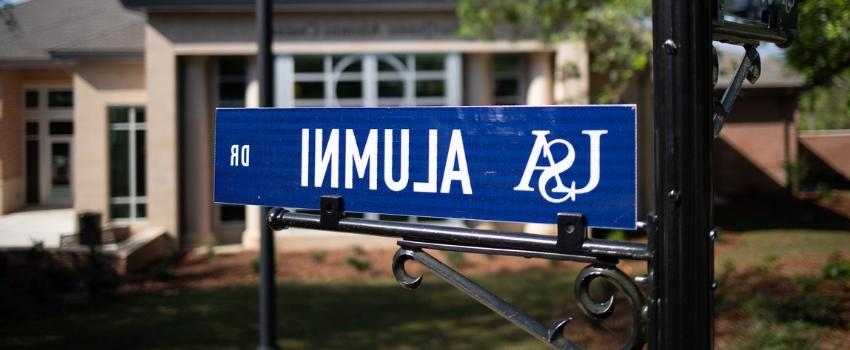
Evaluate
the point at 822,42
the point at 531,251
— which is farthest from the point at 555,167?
the point at 822,42

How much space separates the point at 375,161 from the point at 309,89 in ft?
48.7

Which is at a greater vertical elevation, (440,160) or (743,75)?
(743,75)

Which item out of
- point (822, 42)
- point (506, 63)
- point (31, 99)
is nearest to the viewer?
point (822, 42)

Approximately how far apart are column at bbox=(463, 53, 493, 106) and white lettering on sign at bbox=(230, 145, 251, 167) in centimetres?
1464

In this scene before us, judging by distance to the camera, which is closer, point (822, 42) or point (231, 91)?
point (822, 42)

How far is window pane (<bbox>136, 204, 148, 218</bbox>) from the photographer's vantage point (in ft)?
58.3

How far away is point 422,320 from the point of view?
9.87 metres

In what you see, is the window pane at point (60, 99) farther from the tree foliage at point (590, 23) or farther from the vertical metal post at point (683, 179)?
the vertical metal post at point (683, 179)

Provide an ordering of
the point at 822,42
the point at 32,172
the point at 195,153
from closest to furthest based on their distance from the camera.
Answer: the point at 822,42 → the point at 32,172 → the point at 195,153

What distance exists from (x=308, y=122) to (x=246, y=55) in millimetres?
15458

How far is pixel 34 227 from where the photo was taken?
547 inches

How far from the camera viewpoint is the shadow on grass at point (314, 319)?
342 inches

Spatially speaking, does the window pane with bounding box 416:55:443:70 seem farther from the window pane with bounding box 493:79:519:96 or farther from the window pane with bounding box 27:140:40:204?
the window pane with bounding box 27:140:40:204

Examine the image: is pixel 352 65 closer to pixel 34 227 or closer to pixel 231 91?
pixel 231 91
